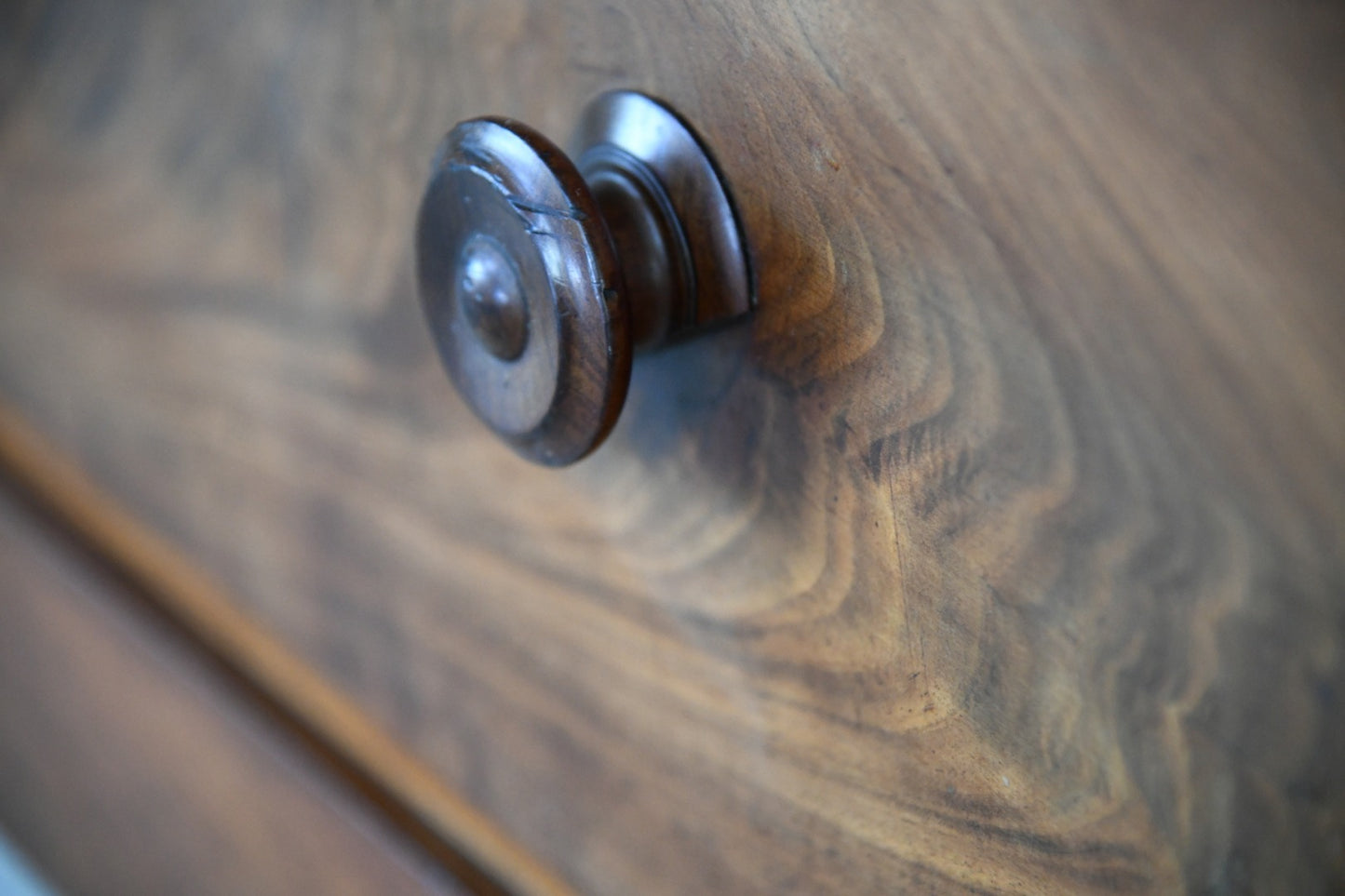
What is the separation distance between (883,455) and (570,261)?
59 millimetres

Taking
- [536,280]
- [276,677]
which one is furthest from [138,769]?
[536,280]

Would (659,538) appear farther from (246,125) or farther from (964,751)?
(246,125)

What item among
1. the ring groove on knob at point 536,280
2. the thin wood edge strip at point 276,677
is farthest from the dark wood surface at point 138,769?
the ring groove on knob at point 536,280

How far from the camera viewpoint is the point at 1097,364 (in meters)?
0.15

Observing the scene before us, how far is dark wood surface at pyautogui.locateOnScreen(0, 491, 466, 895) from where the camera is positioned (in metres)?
0.35

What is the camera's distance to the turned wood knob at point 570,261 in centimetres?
17

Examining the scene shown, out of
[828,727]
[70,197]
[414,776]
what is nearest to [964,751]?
[828,727]

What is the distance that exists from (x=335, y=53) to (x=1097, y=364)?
20cm

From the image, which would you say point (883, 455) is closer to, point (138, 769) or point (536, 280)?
point (536, 280)

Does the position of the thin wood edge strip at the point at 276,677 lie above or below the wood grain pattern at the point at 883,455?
below

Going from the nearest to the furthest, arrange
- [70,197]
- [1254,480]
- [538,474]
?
[1254,480], [538,474], [70,197]

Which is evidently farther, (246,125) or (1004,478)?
(246,125)

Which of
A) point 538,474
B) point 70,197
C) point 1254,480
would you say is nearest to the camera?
point 1254,480

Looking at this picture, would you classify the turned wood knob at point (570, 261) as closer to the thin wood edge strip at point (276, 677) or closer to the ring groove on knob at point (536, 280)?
the ring groove on knob at point (536, 280)
